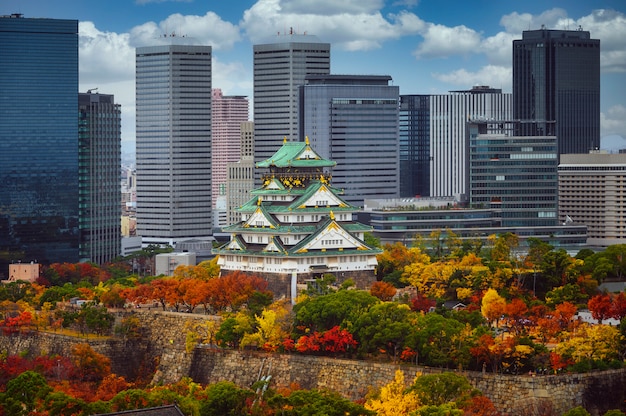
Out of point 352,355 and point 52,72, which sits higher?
point 52,72

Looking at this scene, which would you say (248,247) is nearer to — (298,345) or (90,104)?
(298,345)

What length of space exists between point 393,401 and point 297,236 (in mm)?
32201

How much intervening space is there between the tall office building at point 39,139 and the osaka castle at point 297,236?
248ft

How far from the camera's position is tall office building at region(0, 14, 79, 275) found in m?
191

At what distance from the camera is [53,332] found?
11212 centimetres

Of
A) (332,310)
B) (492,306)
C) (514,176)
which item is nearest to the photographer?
(332,310)

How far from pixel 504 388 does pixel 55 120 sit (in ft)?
379

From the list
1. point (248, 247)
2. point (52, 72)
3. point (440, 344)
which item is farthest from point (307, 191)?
point (52, 72)

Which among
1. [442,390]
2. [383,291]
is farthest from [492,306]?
[442,390]

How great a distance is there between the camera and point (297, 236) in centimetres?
11562

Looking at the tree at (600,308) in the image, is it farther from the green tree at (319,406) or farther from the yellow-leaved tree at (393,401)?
the green tree at (319,406)

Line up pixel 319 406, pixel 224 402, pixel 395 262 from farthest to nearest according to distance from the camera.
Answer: pixel 395 262 → pixel 224 402 → pixel 319 406

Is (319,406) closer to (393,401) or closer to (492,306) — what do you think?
(393,401)

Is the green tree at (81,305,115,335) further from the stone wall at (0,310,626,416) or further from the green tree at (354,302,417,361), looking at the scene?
the green tree at (354,302,417,361)
